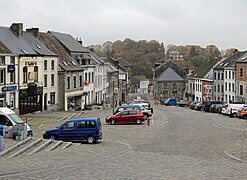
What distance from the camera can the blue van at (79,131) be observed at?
25.8m

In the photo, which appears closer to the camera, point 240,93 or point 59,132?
point 59,132

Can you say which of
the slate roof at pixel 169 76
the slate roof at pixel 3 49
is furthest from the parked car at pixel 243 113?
the slate roof at pixel 169 76

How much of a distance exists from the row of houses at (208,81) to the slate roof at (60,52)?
25.0 metres

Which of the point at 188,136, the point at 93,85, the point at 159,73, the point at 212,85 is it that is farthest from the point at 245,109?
the point at 159,73

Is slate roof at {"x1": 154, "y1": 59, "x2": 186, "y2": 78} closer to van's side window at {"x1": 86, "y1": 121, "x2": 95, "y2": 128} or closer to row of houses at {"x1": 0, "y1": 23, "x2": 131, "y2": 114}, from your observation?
row of houses at {"x1": 0, "y1": 23, "x2": 131, "y2": 114}

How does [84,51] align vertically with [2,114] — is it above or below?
above

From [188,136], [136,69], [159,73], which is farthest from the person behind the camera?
[136,69]

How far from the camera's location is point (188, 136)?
29234 mm

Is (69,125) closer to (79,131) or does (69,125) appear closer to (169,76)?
(79,131)

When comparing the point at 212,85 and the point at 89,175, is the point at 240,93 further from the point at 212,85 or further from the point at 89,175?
the point at 89,175

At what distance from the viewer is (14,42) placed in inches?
1839

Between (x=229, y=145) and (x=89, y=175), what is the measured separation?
11450 millimetres

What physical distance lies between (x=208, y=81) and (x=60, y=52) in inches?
1416

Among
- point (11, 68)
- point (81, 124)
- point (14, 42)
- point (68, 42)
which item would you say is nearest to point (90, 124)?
point (81, 124)
